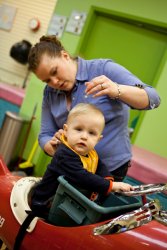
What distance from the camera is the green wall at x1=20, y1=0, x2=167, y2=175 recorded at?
11.1ft

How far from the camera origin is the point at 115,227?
3.16 feet

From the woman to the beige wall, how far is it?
159 inches

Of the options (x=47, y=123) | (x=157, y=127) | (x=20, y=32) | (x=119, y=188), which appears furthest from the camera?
(x=20, y=32)

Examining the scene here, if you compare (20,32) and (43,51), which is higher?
(20,32)

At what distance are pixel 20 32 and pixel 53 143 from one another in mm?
4496

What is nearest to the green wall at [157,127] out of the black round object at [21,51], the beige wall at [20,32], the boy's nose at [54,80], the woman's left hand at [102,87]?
the boy's nose at [54,80]

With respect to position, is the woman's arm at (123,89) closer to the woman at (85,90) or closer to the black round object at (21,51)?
the woman at (85,90)

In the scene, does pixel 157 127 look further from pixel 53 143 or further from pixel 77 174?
pixel 77 174

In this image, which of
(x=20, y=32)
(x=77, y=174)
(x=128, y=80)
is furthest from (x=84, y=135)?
(x=20, y=32)

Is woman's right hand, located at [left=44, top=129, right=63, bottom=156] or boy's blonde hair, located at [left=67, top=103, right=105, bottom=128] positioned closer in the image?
boy's blonde hair, located at [left=67, top=103, right=105, bottom=128]

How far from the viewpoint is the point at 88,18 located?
12.3 ft

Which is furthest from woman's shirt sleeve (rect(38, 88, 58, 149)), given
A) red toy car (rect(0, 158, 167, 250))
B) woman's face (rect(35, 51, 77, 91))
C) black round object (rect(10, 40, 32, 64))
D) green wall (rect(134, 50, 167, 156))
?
black round object (rect(10, 40, 32, 64))

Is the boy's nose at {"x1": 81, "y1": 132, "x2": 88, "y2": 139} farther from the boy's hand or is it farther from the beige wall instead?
the beige wall

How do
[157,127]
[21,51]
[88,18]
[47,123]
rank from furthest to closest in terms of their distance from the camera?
[21,51], [88,18], [157,127], [47,123]
